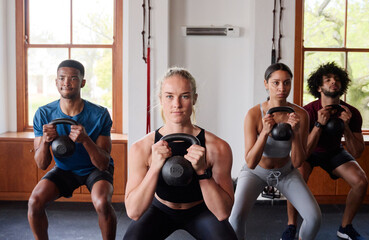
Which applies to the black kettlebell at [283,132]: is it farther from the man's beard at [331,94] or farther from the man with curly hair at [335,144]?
the man's beard at [331,94]

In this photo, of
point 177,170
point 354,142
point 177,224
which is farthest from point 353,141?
point 177,170

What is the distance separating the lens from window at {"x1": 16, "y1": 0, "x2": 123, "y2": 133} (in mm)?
Result: 4527

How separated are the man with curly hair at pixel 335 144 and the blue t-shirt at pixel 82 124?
5.46ft

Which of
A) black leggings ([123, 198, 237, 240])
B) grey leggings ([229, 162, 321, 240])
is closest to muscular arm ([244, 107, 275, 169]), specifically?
grey leggings ([229, 162, 321, 240])

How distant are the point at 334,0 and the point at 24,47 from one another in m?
3.67

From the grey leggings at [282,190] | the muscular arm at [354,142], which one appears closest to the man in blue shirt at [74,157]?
the grey leggings at [282,190]

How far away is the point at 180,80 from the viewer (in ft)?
6.42

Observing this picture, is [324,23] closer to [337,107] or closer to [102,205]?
[337,107]

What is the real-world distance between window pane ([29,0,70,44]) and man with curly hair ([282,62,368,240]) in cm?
296

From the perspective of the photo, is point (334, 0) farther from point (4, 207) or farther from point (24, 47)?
point (4, 207)

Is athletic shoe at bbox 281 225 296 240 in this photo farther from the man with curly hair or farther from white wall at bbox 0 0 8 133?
white wall at bbox 0 0 8 133

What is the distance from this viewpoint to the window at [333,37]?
4367 millimetres

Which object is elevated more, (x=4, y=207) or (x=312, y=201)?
(x=312, y=201)

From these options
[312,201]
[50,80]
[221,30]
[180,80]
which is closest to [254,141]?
[312,201]
